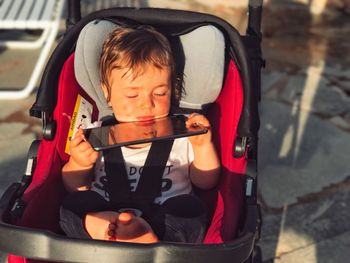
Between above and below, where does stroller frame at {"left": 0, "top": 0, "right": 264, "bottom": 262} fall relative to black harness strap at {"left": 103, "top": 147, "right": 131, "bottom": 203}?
above

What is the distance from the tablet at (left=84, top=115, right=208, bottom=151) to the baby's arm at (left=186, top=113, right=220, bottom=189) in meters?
0.10

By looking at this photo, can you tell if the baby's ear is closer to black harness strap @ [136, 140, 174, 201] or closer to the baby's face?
the baby's face

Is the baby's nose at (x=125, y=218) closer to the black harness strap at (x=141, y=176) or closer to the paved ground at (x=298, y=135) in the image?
the black harness strap at (x=141, y=176)

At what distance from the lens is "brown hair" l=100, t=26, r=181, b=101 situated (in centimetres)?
208

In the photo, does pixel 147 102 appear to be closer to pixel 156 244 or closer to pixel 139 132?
A: pixel 139 132

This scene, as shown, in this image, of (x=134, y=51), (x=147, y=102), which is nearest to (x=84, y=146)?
(x=147, y=102)

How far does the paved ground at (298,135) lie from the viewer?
2832mm

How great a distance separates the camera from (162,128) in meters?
2.03

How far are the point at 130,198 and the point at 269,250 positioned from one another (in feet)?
2.95

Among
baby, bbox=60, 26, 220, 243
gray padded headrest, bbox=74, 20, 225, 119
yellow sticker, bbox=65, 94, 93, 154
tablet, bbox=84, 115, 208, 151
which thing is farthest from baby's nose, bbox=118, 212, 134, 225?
gray padded headrest, bbox=74, 20, 225, 119

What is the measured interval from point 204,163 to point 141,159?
23cm

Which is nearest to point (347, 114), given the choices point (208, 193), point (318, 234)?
point (318, 234)

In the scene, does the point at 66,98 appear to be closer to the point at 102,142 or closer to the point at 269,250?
the point at 102,142

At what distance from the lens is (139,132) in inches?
78.8
